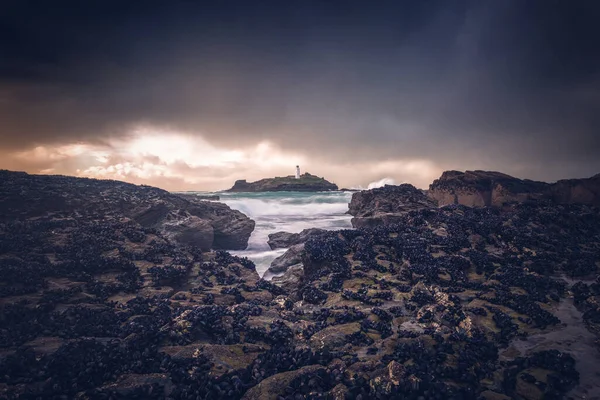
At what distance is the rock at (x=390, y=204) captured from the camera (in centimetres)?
2610

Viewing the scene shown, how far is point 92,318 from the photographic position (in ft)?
32.3

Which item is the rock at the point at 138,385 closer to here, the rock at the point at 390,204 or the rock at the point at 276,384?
the rock at the point at 276,384

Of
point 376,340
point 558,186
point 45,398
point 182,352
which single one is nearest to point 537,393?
point 376,340

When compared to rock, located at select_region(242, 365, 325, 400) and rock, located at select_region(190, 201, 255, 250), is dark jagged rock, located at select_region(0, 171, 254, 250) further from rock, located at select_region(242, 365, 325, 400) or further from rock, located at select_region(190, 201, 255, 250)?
rock, located at select_region(242, 365, 325, 400)

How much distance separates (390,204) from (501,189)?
39.0 ft

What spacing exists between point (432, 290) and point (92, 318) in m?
12.4

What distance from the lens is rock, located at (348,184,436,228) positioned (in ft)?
85.6

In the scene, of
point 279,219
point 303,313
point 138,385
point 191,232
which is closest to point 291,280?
point 303,313

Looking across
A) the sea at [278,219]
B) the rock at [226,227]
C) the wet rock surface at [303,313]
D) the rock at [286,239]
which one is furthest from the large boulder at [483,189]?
the rock at [226,227]

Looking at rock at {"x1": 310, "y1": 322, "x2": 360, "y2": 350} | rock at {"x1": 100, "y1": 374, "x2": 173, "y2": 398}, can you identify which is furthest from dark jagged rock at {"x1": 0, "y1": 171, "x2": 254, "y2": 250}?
rock at {"x1": 310, "y1": 322, "x2": 360, "y2": 350}

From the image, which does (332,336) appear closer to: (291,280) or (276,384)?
(276,384)

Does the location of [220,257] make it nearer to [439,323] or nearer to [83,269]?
[83,269]

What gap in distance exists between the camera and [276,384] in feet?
22.3

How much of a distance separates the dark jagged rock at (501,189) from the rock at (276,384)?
2730cm
